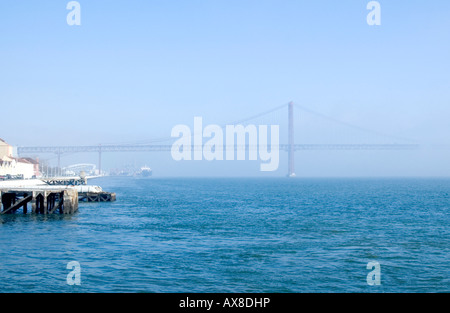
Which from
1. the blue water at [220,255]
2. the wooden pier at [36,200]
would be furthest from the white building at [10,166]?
the blue water at [220,255]

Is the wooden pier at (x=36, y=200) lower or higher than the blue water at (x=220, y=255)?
higher

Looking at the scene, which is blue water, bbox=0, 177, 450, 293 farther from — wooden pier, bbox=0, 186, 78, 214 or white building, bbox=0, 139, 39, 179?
white building, bbox=0, 139, 39, 179

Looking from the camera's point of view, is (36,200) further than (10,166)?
No

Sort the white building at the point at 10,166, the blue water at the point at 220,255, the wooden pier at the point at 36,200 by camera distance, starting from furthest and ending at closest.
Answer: the white building at the point at 10,166
the wooden pier at the point at 36,200
the blue water at the point at 220,255

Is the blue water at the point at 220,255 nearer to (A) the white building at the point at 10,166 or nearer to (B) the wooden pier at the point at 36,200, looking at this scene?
(B) the wooden pier at the point at 36,200

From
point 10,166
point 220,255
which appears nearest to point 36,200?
point 220,255

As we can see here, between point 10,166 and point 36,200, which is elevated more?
point 10,166

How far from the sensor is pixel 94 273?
725 inches

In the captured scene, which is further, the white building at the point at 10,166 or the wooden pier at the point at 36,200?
the white building at the point at 10,166

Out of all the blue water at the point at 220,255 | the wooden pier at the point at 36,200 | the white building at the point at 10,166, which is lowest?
the blue water at the point at 220,255

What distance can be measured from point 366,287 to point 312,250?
24.1 ft

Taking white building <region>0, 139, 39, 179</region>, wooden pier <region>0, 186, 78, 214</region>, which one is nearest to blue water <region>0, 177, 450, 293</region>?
wooden pier <region>0, 186, 78, 214</region>

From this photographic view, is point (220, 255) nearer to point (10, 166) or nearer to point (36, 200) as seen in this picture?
point (36, 200)

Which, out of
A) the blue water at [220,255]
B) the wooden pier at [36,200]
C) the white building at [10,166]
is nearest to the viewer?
the blue water at [220,255]
